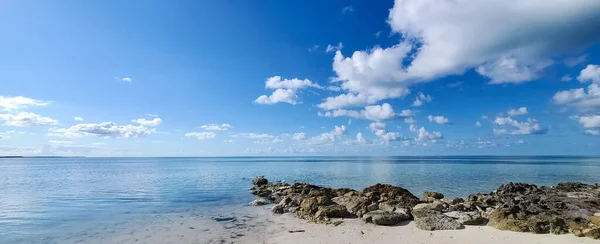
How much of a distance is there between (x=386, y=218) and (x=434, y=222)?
242 centimetres

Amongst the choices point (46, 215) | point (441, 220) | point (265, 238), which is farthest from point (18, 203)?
point (441, 220)

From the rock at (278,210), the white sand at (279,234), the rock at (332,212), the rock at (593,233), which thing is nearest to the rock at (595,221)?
the rock at (593,233)

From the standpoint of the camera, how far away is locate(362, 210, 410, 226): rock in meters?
17.2

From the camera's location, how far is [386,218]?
17312 millimetres

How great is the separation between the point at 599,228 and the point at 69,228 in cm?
2687

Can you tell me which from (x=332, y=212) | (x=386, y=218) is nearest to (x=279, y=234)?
(x=332, y=212)

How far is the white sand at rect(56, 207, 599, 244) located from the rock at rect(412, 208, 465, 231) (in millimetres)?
434

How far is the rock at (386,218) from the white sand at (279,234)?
461 millimetres

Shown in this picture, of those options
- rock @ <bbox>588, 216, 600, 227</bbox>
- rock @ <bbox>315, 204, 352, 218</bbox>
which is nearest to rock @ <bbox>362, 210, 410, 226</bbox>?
rock @ <bbox>315, 204, 352, 218</bbox>

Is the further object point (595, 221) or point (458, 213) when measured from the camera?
point (458, 213)

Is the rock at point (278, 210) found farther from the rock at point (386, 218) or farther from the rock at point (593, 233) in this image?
the rock at point (593, 233)

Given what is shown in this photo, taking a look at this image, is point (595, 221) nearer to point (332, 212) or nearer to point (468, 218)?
point (468, 218)

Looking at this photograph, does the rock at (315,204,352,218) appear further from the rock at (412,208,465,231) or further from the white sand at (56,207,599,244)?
the rock at (412,208,465,231)

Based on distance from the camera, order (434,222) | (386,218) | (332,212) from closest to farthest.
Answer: (434,222) → (386,218) → (332,212)
